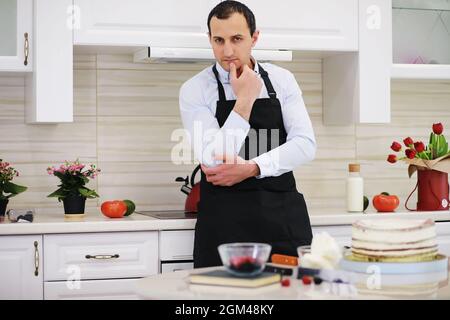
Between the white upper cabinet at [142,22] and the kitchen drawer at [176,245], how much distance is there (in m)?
0.85

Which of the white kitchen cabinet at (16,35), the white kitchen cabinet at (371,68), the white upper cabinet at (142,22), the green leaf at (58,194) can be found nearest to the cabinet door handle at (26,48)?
the white kitchen cabinet at (16,35)

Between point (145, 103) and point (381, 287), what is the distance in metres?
2.32

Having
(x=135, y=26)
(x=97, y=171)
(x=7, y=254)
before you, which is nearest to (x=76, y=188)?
(x=97, y=171)

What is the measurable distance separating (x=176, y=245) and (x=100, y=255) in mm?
320

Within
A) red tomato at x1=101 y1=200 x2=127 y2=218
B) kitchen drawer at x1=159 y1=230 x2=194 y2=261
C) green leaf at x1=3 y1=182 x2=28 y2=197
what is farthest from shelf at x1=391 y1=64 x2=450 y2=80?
green leaf at x1=3 y1=182 x2=28 y2=197

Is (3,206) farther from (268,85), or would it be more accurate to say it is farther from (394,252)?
(394,252)

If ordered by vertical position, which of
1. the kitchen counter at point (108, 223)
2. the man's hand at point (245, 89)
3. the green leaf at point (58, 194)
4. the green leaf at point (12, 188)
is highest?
the man's hand at point (245, 89)

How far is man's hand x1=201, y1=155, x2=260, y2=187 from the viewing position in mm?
2963

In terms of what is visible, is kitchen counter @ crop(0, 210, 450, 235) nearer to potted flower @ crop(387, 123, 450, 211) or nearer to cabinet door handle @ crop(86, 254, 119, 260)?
cabinet door handle @ crop(86, 254, 119, 260)

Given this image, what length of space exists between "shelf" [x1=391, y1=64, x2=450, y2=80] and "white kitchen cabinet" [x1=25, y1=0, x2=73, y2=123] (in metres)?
1.58

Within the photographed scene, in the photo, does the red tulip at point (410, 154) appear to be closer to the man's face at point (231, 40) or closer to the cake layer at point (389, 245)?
the man's face at point (231, 40)

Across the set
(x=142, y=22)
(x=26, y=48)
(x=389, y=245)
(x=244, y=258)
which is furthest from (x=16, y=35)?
(x=389, y=245)

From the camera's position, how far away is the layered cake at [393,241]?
1.93m
